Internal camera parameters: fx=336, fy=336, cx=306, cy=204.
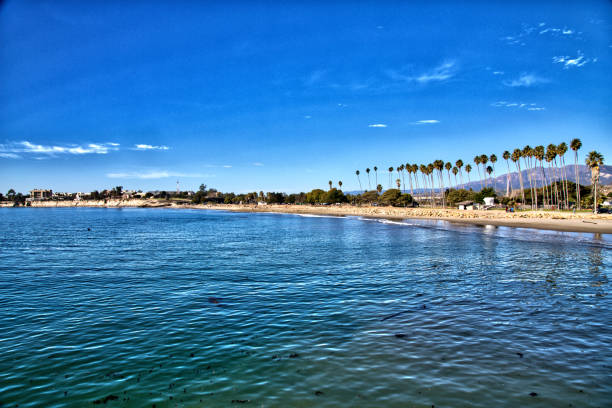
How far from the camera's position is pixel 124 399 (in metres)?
7.66

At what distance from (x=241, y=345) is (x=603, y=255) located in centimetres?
3358

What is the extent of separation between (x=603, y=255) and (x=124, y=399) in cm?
3699

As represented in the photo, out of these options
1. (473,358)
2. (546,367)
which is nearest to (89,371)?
(473,358)

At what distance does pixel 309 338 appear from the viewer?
1112 cm

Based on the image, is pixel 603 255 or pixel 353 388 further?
pixel 603 255

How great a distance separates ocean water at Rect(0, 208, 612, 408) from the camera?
25.9 feet

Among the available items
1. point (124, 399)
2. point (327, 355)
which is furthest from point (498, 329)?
point (124, 399)

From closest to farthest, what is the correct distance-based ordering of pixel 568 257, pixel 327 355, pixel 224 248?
1. pixel 327 355
2. pixel 568 257
3. pixel 224 248

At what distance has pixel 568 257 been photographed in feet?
92.6

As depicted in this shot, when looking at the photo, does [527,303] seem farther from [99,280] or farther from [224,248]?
[224,248]

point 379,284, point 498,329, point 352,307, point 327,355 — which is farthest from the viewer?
point 379,284

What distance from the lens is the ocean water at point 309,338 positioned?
7883 mm

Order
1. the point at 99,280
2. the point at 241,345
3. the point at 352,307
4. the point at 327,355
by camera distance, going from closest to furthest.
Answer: the point at 327,355 → the point at 241,345 → the point at 352,307 → the point at 99,280

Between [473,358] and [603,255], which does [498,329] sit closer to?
[473,358]
